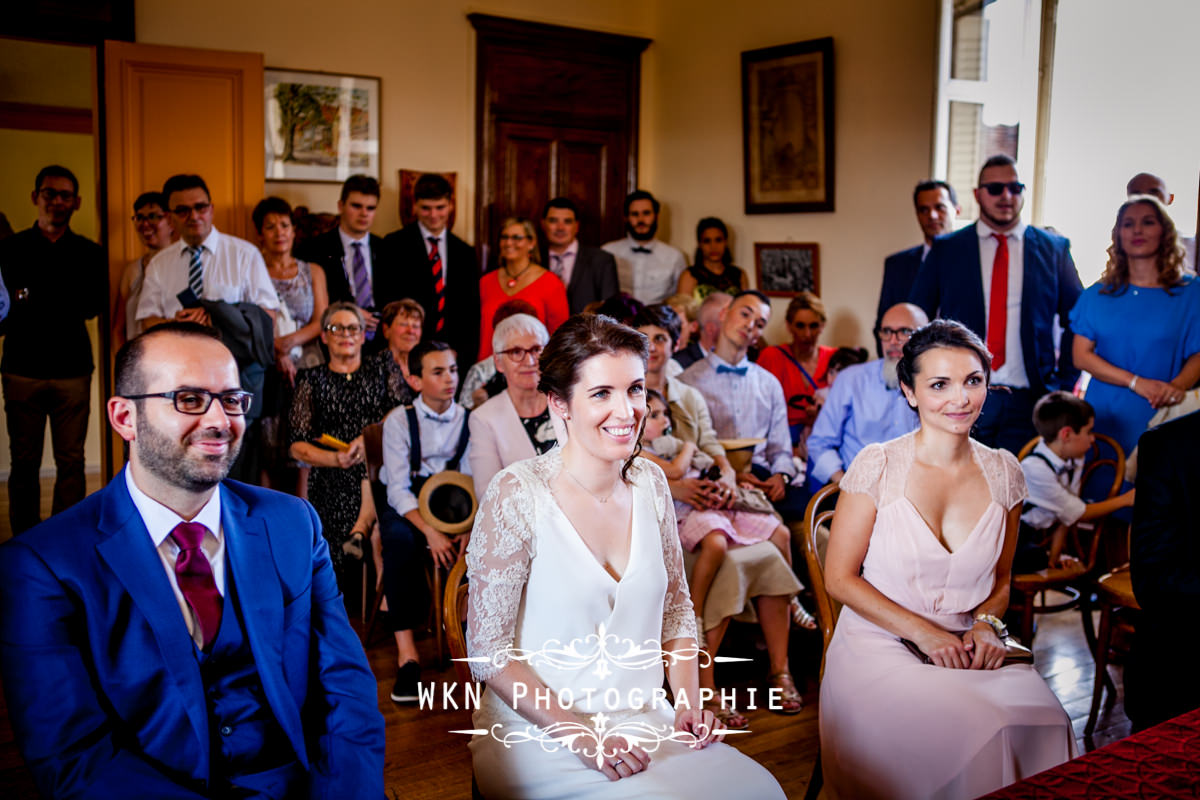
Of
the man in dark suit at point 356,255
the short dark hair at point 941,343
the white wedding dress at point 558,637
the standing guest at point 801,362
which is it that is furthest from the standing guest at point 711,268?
the white wedding dress at point 558,637

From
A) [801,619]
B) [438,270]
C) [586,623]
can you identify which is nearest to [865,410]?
[801,619]

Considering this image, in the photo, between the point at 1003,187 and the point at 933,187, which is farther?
the point at 933,187

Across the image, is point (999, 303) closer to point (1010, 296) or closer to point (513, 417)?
point (1010, 296)

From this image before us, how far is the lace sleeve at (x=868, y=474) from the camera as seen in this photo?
2.37m

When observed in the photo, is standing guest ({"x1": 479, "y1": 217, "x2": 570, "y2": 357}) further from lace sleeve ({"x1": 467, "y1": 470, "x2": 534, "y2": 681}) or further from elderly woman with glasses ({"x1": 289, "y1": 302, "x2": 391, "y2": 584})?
lace sleeve ({"x1": 467, "y1": 470, "x2": 534, "y2": 681})

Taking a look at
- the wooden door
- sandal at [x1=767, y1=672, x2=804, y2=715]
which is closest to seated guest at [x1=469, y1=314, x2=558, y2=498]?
sandal at [x1=767, y1=672, x2=804, y2=715]

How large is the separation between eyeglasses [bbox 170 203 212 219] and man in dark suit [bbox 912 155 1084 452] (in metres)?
3.29

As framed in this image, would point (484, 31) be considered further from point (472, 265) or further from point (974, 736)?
point (974, 736)

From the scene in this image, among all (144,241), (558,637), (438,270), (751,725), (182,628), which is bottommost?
(751,725)

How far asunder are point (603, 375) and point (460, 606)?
22.0 inches

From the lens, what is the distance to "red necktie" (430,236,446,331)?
5.53 meters

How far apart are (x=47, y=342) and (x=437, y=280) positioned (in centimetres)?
195

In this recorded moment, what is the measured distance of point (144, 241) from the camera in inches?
203

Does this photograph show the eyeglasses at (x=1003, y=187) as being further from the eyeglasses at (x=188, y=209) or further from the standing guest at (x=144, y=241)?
the standing guest at (x=144, y=241)
